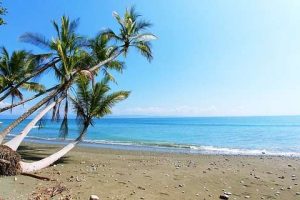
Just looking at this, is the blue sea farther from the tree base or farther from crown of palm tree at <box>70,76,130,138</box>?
the tree base

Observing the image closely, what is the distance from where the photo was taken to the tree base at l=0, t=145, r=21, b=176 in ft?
37.2

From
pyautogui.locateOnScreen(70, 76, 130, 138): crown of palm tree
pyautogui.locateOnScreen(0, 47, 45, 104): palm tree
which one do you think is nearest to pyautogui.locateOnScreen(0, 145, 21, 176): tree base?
pyautogui.locateOnScreen(70, 76, 130, 138): crown of palm tree

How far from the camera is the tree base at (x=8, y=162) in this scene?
446 inches

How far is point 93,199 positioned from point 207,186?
14.6 ft

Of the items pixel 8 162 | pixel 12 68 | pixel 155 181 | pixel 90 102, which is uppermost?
pixel 12 68

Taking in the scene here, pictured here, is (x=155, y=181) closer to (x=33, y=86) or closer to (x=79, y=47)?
(x=79, y=47)

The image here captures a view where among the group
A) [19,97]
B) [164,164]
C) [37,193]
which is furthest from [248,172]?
[19,97]

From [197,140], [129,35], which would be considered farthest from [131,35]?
[197,140]

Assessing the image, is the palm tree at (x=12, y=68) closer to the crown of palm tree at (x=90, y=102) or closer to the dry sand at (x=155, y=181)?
the crown of palm tree at (x=90, y=102)

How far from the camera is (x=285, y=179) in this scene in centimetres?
1423

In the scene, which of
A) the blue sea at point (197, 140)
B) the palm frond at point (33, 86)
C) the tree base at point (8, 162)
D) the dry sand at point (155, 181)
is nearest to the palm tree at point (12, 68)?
the palm frond at point (33, 86)

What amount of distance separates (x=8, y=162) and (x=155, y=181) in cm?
494

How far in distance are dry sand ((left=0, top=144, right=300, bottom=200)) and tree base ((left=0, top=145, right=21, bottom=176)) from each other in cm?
34

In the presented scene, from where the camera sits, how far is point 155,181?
12.5 metres
